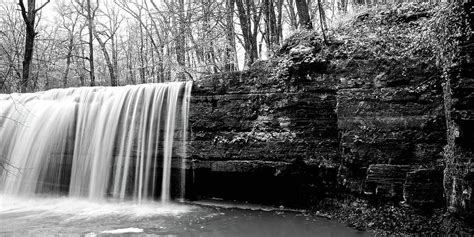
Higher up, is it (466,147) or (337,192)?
(466,147)

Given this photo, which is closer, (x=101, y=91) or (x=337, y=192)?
(x=337, y=192)

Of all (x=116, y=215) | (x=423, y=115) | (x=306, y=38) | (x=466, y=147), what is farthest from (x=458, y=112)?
(x=116, y=215)

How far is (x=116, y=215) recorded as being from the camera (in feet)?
19.6

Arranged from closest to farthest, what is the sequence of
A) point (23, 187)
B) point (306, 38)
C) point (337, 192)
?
point (337, 192)
point (306, 38)
point (23, 187)

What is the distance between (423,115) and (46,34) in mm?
27019

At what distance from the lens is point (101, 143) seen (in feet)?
24.9

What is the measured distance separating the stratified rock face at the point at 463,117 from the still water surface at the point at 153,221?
4.86ft

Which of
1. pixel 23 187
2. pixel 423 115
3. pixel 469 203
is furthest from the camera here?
pixel 23 187

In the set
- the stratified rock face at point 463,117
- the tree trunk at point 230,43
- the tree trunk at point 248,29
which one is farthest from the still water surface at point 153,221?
the tree trunk at point 230,43

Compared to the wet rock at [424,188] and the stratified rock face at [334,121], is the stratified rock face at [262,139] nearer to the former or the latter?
the stratified rock face at [334,121]

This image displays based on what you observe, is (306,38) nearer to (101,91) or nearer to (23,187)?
(101,91)

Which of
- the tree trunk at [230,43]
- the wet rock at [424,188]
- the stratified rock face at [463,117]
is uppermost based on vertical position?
the tree trunk at [230,43]

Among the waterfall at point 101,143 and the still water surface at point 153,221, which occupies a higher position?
the waterfall at point 101,143

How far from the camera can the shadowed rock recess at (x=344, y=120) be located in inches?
190
